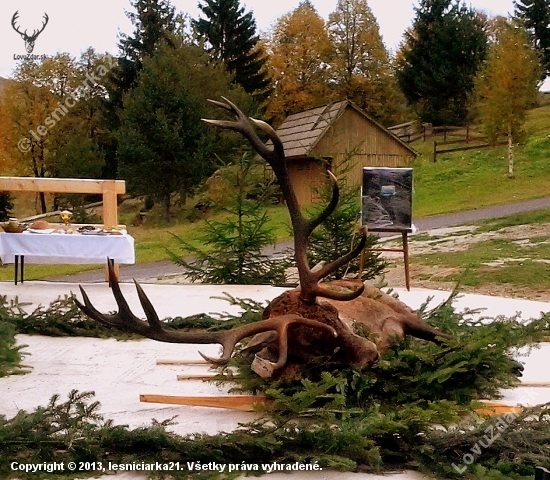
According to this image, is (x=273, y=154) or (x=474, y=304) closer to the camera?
(x=273, y=154)

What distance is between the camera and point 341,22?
2919 centimetres

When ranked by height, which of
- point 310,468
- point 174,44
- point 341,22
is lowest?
point 310,468

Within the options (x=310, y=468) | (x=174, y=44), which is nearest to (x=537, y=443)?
(x=310, y=468)

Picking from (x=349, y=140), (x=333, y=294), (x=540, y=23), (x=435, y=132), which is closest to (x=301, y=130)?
(x=349, y=140)

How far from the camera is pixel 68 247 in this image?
7543 millimetres

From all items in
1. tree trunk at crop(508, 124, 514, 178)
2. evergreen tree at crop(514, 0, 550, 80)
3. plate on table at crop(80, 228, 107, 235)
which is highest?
evergreen tree at crop(514, 0, 550, 80)

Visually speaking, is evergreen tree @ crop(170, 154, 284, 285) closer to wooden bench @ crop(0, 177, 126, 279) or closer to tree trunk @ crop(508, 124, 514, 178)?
wooden bench @ crop(0, 177, 126, 279)

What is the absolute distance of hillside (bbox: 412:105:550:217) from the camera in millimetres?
19052

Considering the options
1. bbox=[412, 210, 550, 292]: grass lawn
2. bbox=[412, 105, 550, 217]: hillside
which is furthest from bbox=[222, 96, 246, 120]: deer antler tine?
bbox=[412, 105, 550, 217]: hillside

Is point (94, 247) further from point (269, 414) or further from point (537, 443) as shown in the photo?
point (537, 443)

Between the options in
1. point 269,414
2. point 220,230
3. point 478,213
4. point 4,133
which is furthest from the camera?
point 4,133

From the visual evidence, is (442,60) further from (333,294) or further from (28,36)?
(333,294)

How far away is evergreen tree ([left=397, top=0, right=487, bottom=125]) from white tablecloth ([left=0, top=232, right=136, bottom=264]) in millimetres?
22533

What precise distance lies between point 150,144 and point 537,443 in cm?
1772
